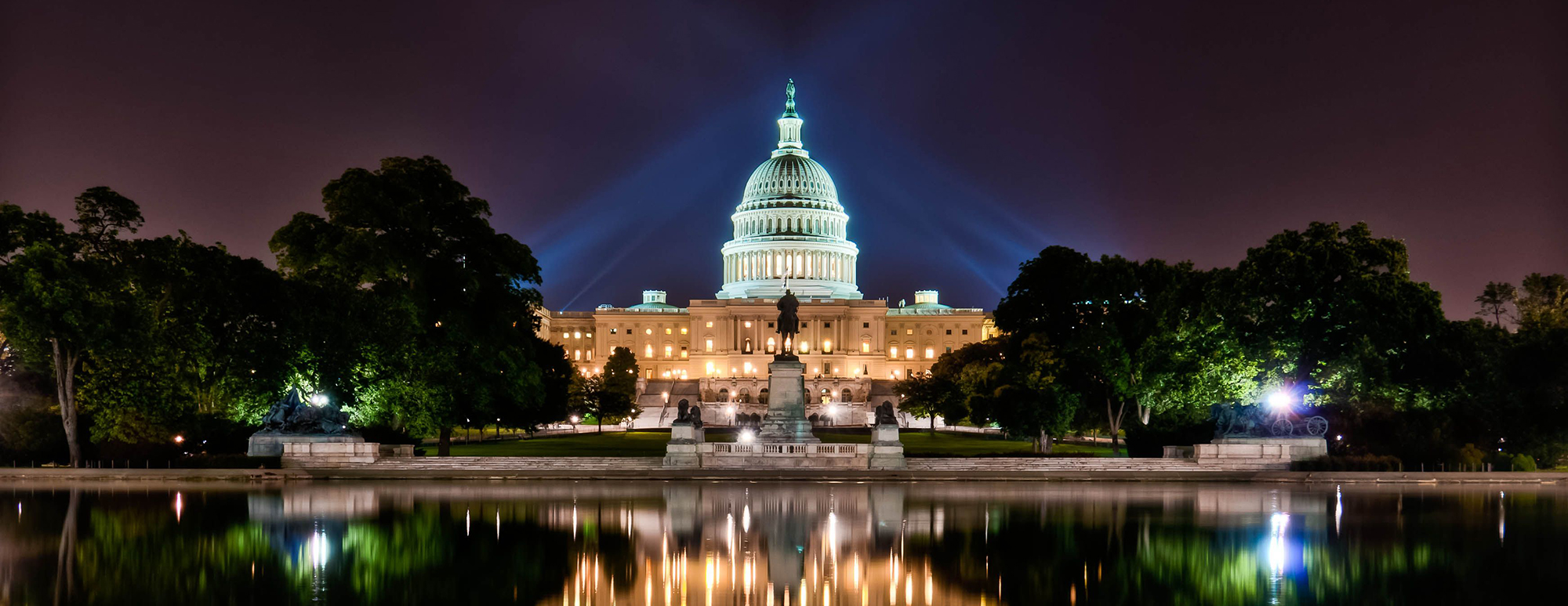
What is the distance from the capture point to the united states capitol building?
155500 millimetres

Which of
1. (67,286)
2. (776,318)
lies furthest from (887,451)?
(776,318)

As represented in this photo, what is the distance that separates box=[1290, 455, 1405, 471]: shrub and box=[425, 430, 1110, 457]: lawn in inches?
376

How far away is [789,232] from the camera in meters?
167

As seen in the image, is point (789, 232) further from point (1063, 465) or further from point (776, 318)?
point (1063, 465)

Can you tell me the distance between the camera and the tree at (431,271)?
4741cm

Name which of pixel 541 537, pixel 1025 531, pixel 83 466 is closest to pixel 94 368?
pixel 83 466

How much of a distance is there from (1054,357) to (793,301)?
10808 mm

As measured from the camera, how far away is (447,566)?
19359mm

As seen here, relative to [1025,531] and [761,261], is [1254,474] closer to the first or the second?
[1025,531]

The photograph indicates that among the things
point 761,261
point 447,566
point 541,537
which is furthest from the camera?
point 761,261

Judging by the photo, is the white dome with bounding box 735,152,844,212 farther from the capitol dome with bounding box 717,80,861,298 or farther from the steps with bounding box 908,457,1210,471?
the steps with bounding box 908,457,1210,471

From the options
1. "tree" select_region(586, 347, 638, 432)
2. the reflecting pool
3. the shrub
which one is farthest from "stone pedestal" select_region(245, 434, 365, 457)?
"tree" select_region(586, 347, 638, 432)

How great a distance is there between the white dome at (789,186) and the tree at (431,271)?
114701mm

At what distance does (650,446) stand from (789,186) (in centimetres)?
10662
